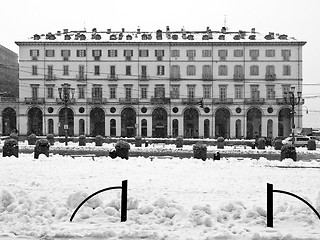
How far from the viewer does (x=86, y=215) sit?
934cm

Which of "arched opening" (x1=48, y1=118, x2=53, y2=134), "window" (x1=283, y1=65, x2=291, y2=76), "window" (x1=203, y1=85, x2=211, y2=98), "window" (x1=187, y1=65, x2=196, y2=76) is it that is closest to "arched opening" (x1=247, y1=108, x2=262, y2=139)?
"window" (x1=203, y1=85, x2=211, y2=98)

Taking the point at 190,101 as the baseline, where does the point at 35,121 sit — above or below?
below

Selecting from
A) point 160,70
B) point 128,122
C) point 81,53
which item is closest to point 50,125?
point 128,122

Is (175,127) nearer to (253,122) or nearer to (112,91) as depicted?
(112,91)

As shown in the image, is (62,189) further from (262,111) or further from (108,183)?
(262,111)

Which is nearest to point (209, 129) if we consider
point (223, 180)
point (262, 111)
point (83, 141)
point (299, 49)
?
point (262, 111)

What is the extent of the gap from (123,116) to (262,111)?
19328mm

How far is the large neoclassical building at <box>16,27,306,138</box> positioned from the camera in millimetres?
65562

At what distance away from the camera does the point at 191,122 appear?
6681 centimetres

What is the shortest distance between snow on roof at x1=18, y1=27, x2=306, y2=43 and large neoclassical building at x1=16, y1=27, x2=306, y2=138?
283mm

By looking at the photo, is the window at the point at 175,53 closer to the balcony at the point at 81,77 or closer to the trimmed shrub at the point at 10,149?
the balcony at the point at 81,77

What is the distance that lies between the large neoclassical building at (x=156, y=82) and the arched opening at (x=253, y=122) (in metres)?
0.14

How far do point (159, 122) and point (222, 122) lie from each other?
29.0 ft

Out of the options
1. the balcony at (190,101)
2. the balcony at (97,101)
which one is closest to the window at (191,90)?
the balcony at (190,101)
